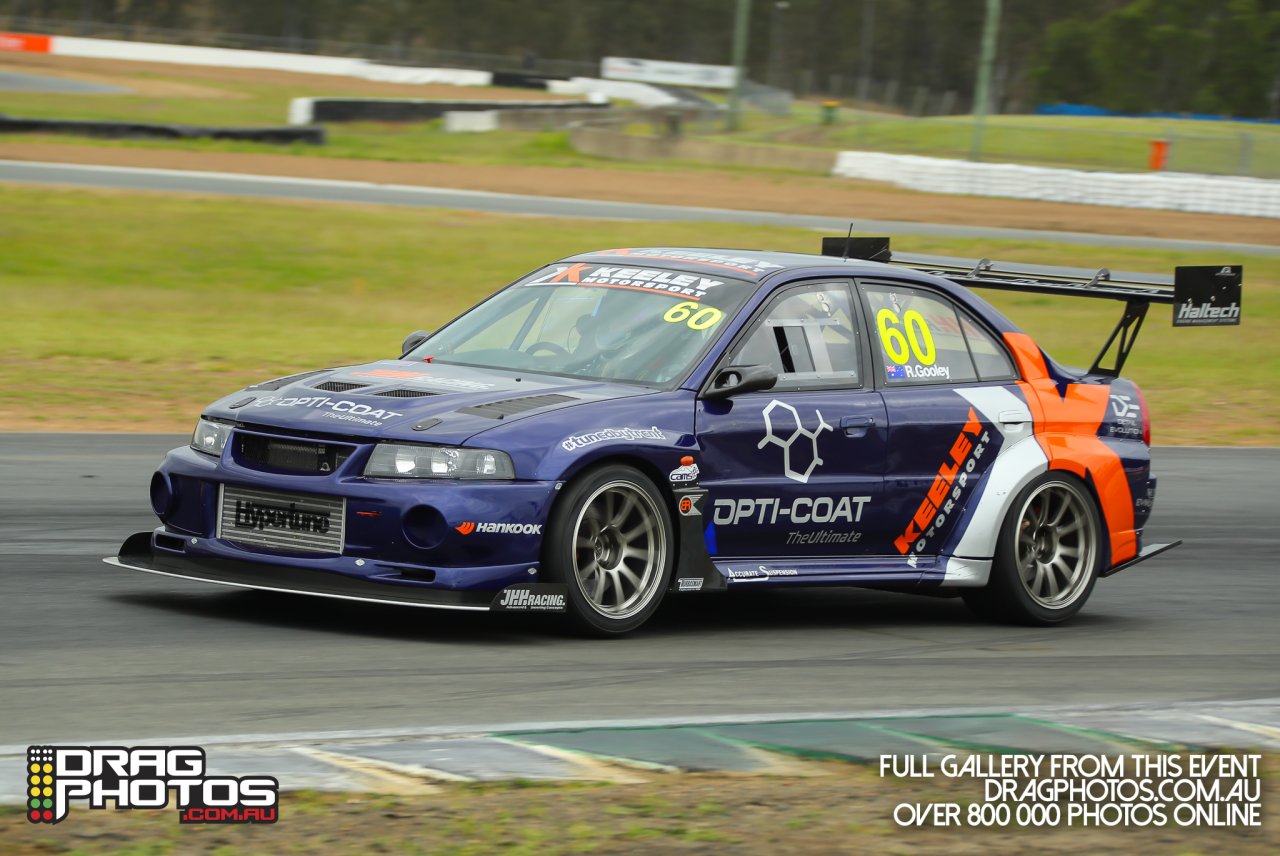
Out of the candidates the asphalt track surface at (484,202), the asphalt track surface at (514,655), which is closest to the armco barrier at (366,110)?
the asphalt track surface at (484,202)

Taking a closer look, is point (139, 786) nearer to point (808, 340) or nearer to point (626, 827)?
point (626, 827)

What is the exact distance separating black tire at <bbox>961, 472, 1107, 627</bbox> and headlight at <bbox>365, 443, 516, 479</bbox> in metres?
2.64

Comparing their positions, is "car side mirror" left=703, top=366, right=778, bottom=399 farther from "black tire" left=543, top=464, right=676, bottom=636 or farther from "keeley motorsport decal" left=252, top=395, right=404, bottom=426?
"keeley motorsport decal" left=252, top=395, right=404, bottom=426

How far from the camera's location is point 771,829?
4.45m

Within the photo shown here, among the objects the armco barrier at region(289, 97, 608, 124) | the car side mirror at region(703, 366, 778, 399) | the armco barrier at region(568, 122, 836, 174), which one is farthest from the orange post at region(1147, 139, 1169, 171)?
the car side mirror at region(703, 366, 778, 399)

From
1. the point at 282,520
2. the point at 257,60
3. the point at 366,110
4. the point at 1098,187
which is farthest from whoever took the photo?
the point at 257,60

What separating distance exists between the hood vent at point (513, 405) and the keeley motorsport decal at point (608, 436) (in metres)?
0.24

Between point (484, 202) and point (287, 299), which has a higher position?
point (484, 202)

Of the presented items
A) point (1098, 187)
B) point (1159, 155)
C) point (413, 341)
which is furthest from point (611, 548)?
point (1159, 155)

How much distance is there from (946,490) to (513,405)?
2125 millimetres

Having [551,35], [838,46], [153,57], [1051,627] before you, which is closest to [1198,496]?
[1051,627]

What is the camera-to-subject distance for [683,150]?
163ft

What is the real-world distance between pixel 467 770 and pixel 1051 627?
4.19 metres

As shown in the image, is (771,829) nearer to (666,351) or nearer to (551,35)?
(666,351)
